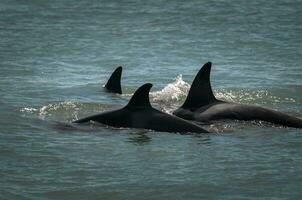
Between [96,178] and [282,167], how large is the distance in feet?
10.3

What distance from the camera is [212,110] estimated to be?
19688mm

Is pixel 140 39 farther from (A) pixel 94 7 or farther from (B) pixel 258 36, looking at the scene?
(A) pixel 94 7

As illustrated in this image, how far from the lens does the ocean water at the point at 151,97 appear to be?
14.3m

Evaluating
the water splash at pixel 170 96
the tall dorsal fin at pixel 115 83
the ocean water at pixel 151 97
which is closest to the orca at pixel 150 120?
the ocean water at pixel 151 97

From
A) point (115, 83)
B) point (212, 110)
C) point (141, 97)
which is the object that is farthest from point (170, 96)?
point (141, 97)

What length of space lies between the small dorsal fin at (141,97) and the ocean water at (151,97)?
0.53m

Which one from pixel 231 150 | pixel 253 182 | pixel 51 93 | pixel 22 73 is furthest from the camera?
pixel 22 73

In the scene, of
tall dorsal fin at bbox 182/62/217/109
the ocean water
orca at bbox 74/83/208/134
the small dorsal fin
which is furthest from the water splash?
the small dorsal fin

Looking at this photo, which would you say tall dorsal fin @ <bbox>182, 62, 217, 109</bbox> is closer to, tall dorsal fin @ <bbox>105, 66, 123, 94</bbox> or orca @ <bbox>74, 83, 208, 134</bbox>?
orca @ <bbox>74, 83, 208, 134</bbox>

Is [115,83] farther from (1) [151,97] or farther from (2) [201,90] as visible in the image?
(2) [201,90]

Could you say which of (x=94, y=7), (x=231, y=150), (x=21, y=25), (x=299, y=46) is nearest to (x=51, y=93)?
(x=231, y=150)

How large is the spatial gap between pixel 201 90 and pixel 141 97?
272 cm

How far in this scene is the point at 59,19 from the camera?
49844mm

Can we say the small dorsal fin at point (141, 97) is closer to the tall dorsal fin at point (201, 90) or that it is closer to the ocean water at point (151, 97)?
the ocean water at point (151, 97)
